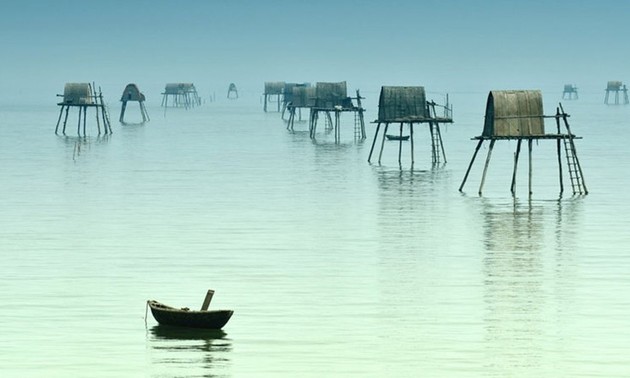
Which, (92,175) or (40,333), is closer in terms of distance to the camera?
(40,333)

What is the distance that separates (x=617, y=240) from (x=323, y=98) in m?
75.4

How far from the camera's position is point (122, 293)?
117 feet

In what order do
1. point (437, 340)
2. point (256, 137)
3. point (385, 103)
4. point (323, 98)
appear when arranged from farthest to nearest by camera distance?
point (256, 137) < point (323, 98) < point (385, 103) < point (437, 340)

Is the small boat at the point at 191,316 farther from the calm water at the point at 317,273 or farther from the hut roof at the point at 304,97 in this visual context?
the hut roof at the point at 304,97

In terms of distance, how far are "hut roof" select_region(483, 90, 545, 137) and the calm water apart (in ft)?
9.31

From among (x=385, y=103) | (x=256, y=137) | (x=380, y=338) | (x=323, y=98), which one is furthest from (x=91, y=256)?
(x=256, y=137)

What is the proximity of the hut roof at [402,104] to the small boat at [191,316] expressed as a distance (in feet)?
176

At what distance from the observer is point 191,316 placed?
29734mm

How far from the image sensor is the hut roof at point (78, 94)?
12669 cm

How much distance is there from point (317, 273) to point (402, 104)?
4485 centimetres

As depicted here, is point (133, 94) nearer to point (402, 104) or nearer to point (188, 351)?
point (402, 104)

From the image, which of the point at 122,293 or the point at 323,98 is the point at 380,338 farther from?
the point at 323,98

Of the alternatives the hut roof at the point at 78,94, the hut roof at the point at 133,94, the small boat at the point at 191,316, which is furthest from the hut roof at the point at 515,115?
the hut roof at the point at 133,94

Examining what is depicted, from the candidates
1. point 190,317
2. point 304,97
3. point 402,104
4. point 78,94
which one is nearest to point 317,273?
point 190,317
